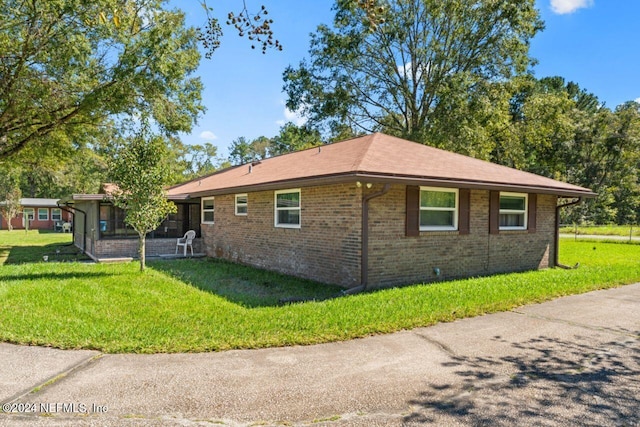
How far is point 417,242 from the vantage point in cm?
956

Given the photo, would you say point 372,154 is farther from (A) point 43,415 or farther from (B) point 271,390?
(A) point 43,415

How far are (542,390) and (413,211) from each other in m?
5.72

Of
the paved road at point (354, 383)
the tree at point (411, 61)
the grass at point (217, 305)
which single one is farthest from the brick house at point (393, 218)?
the tree at point (411, 61)

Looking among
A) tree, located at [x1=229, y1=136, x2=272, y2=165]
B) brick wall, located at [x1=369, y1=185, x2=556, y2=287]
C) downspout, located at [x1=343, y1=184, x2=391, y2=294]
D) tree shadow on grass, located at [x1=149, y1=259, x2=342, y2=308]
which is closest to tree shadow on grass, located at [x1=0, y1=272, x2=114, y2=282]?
tree shadow on grass, located at [x1=149, y1=259, x2=342, y2=308]

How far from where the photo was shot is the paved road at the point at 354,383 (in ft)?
11.1

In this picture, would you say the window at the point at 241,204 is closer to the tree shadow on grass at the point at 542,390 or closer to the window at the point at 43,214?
the tree shadow on grass at the point at 542,390

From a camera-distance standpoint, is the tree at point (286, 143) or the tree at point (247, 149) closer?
the tree at point (286, 143)

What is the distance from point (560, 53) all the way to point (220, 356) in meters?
26.9

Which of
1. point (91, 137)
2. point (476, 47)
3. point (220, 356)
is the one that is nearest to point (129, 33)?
point (91, 137)

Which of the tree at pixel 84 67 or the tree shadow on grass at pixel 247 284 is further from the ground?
the tree at pixel 84 67

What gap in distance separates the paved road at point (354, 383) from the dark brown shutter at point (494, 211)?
5513mm

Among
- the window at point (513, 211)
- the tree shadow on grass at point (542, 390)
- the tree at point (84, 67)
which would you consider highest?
the tree at point (84, 67)

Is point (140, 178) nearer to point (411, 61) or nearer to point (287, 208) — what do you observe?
point (287, 208)

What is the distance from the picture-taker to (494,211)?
11.1m
